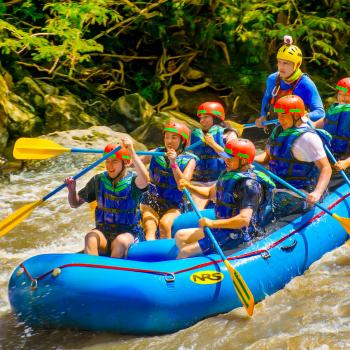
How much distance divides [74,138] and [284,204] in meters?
4.01

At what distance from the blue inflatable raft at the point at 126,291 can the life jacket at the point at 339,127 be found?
1773 millimetres

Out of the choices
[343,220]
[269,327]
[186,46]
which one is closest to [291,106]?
[343,220]

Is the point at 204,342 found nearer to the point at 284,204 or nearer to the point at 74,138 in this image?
the point at 284,204

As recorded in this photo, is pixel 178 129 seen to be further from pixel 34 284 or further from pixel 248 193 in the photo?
pixel 34 284

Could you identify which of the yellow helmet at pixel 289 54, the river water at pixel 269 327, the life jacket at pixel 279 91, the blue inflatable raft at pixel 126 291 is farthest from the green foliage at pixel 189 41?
the blue inflatable raft at pixel 126 291

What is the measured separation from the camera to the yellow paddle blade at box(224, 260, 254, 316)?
4.32m

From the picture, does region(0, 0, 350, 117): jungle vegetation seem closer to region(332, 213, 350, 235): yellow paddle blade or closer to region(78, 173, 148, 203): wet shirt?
region(78, 173, 148, 203): wet shirt

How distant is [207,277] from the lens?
4340mm

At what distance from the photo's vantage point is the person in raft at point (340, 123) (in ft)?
19.4

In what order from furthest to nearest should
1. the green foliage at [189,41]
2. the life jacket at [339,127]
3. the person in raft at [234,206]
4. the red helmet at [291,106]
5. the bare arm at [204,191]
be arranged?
1. the green foliage at [189,41]
2. the life jacket at [339,127]
3. the red helmet at [291,106]
4. the bare arm at [204,191]
5. the person in raft at [234,206]

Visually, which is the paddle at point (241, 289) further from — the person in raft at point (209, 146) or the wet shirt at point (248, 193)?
the person in raft at point (209, 146)

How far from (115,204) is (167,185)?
0.73 meters

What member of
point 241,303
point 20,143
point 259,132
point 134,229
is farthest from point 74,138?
point 241,303

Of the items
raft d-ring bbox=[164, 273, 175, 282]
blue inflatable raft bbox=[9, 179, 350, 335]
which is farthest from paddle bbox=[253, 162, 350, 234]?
raft d-ring bbox=[164, 273, 175, 282]
